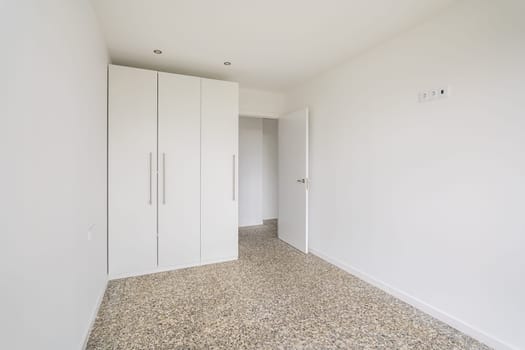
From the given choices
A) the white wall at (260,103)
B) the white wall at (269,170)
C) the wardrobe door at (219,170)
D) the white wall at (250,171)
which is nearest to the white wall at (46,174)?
the wardrobe door at (219,170)

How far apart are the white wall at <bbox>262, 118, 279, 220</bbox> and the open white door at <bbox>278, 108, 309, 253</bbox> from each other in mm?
1243

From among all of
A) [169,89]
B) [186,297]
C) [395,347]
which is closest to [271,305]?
[186,297]

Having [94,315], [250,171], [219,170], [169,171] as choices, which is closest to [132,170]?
[169,171]

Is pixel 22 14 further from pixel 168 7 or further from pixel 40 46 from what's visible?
pixel 168 7

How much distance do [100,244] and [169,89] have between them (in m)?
1.85

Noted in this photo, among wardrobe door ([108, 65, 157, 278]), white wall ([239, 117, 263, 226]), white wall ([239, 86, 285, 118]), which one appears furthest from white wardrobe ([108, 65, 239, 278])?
white wall ([239, 117, 263, 226])

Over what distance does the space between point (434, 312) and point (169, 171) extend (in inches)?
117

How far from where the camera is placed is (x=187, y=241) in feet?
9.97

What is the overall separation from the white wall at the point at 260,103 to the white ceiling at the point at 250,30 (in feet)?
2.71

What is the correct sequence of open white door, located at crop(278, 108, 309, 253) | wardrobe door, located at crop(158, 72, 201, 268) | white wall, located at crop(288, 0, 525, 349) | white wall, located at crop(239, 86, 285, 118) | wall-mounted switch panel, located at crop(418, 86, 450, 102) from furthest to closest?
1. white wall, located at crop(239, 86, 285, 118)
2. open white door, located at crop(278, 108, 309, 253)
3. wardrobe door, located at crop(158, 72, 201, 268)
4. wall-mounted switch panel, located at crop(418, 86, 450, 102)
5. white wall, located at crop(288, 0, 525, 349)

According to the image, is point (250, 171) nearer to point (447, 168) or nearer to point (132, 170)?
point (132, 170)

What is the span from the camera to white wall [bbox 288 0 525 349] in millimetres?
1622

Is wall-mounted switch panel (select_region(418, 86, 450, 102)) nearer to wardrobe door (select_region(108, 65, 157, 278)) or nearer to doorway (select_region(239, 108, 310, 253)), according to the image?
doorway (select_region(239, 108, 310, 253))

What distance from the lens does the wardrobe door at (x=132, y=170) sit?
2674mm
